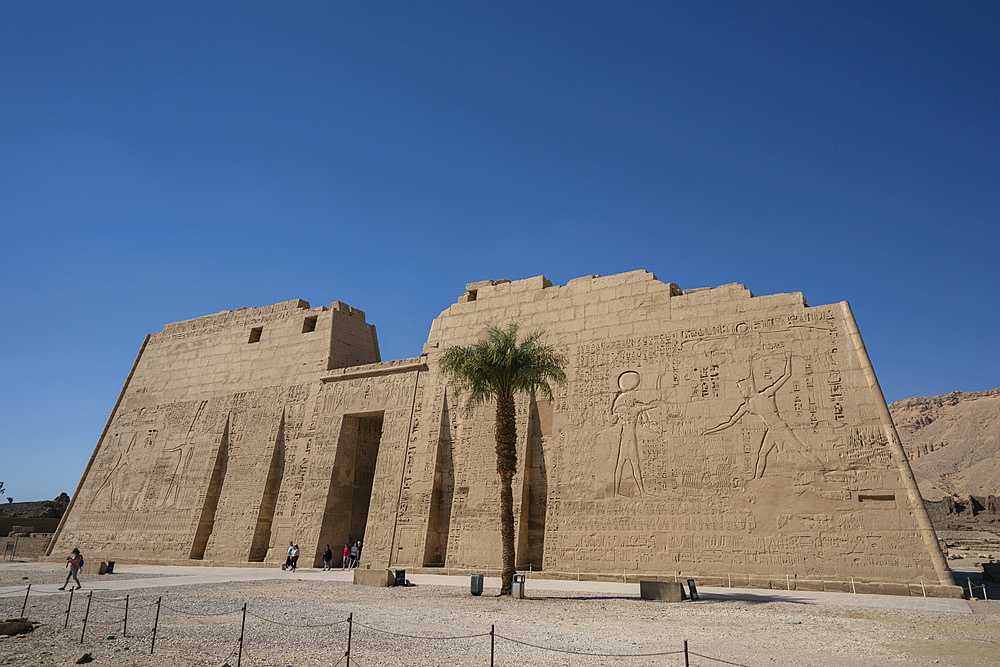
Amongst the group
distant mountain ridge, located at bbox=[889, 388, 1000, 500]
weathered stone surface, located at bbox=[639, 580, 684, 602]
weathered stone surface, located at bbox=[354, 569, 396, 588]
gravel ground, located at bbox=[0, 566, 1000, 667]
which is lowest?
gravel ground, located at bbox=[0, 566, 1000, 667]

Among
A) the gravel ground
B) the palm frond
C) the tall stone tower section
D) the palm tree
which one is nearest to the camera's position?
the gravel ground

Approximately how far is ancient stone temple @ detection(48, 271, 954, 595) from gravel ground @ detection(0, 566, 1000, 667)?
285 centimetres

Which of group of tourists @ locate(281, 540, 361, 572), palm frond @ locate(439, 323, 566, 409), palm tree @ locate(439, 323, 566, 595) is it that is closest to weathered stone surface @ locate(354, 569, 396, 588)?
palm tree @ locate(439, 323, 566, 595)

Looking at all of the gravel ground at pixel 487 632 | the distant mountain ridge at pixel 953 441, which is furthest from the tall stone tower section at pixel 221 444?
the distant mountain ridge at pixel 953 441

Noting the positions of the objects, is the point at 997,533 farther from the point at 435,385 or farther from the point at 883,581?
the point at 435,385

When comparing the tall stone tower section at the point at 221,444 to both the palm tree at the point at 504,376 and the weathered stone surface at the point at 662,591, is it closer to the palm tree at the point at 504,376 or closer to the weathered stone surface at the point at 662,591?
the palm tree at the point at 504,376

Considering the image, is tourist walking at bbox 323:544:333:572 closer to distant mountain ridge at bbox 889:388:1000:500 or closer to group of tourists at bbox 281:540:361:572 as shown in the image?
group of tourists at bbox 281:540:361:572

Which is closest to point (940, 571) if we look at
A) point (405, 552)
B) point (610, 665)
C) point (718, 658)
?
point (718, 658)

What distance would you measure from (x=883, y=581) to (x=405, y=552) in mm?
9411

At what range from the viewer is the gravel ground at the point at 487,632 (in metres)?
5.27

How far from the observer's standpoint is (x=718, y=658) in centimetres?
508

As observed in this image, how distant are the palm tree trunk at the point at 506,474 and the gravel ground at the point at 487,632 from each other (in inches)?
35.5

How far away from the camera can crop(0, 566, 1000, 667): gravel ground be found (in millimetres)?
5270

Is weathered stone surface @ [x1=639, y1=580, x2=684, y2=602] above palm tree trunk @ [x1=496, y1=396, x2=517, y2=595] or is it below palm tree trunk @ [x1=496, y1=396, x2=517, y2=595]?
below
